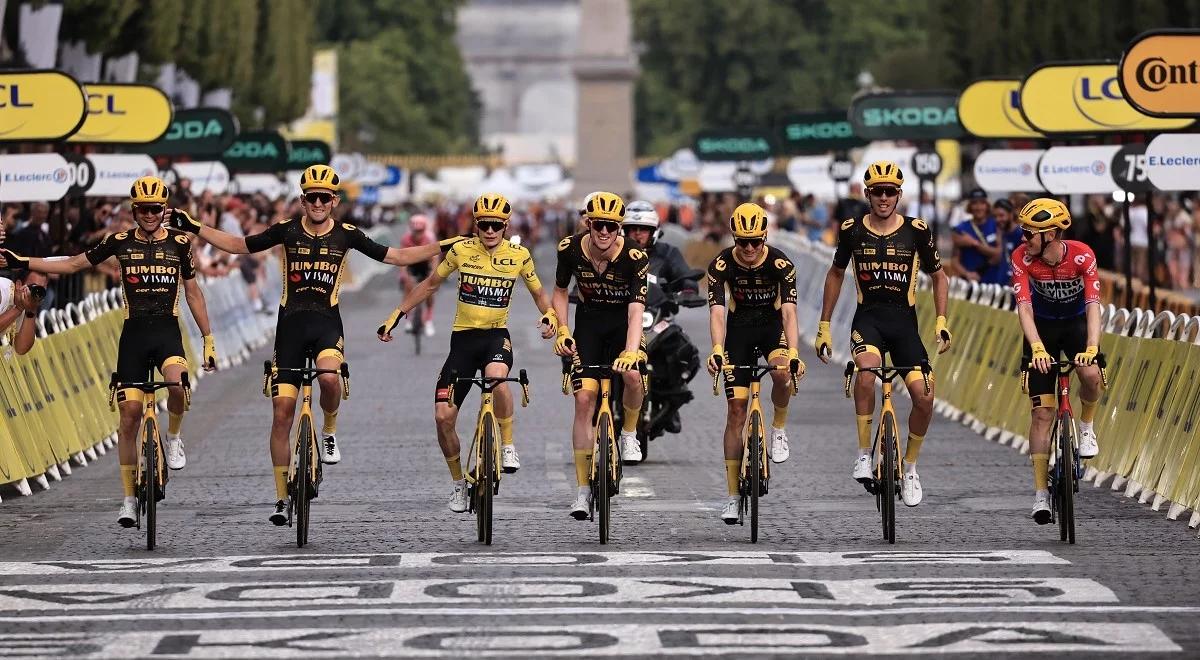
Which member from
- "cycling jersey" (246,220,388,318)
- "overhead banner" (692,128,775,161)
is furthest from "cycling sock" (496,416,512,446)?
"overhead banner" (692,128,775,161)

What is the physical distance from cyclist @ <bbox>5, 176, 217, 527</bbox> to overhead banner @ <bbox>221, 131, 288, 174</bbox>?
75.4 ft

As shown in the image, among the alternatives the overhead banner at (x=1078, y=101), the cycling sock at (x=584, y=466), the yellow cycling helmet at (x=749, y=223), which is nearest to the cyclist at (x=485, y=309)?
the cycling sock at (x=584, y=466)

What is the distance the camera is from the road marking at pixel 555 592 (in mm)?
11672

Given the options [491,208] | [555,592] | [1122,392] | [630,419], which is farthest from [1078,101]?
[555,592]

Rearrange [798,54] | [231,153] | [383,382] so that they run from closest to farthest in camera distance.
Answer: [383,382] → [231,153] → [798,54]

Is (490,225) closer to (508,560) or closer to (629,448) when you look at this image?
(629,448)

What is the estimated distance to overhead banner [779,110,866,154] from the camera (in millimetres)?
36906

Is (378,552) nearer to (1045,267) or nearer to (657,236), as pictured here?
(1045,267)

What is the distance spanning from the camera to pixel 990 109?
2736cm

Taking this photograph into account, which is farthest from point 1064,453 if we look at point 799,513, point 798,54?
point 798,54

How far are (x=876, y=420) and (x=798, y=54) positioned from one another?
94.7 meters

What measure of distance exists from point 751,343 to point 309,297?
233cm

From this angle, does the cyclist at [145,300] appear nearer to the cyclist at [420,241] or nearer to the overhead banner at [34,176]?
the overhead banner at [34,176]

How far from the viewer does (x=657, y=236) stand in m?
18.3
